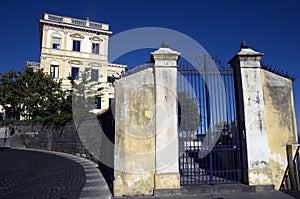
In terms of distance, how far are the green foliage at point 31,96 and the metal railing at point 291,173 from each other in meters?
15.0

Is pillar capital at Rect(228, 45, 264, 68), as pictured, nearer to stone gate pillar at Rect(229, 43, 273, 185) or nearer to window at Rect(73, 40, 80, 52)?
stone gate pillar at Rect(229, 43, 273, 185)

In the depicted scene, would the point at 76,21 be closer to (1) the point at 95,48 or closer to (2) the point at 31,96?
(1) the point at 95,48

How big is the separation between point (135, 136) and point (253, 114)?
3.03 meters

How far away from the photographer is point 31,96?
18.1 metres

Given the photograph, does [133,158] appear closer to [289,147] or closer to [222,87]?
[222,87]

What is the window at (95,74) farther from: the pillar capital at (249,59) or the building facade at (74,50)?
the pillar capital at (249,59)

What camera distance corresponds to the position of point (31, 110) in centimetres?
1784

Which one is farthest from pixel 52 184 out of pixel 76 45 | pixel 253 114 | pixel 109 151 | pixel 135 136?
pixel 76 45

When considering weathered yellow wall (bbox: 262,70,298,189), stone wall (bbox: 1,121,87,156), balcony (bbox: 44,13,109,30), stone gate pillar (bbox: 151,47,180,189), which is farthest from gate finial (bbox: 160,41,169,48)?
balcony (bbox: 44,13,109,30)

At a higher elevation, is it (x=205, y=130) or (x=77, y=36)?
(x=77, y=36)

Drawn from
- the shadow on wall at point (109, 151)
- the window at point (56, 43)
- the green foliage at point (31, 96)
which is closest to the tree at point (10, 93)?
the green foliage at point (31, 96)

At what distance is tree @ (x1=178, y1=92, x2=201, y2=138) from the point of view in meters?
5.45

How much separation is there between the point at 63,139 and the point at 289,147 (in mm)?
13083

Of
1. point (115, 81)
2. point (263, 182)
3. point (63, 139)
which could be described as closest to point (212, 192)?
point (263, 182)
